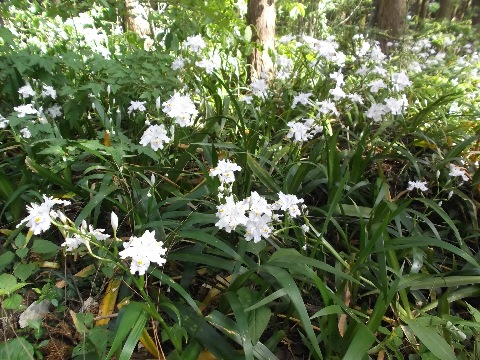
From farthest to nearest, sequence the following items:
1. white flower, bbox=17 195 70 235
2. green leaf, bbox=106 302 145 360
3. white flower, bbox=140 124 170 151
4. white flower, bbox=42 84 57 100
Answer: white flower, bbox=42 84 57 100 < white flower, bbox=140 124 170 151 < white flower, bbox=17 195 70 235 < green leaf, bbox=106 302 145 360

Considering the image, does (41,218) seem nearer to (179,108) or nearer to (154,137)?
(154,137)

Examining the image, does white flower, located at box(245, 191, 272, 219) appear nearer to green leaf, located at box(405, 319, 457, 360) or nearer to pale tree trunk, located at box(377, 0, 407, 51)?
green leaf, located at box(405, 319, 457, 360)

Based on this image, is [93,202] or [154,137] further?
[154,137]

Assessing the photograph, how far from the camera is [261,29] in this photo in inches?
144

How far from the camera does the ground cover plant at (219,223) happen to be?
1.34 m

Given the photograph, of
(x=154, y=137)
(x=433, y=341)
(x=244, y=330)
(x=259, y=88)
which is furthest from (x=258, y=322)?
(x=259, y=88)

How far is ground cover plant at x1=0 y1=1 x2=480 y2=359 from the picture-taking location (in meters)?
1.34

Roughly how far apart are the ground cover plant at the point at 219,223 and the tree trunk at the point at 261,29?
563 millimetres

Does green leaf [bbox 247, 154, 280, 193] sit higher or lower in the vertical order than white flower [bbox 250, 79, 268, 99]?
lower

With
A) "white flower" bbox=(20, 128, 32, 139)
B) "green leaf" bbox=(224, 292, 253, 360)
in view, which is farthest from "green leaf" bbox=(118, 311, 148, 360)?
"white flower" bbox=(20, 128, 32, 139)

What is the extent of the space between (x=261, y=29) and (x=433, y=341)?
10.4 ft

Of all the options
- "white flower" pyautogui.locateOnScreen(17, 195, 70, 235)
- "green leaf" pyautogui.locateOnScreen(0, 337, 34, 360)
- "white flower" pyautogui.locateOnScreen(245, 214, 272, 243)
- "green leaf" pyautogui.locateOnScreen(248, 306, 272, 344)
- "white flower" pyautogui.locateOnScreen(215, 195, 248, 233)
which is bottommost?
"green leaf" pyautogui.locateOnScreen(0, 337, 34, 360)

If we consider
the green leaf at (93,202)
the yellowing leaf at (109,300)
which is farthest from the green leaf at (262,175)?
the yellowing leaf at (109,300)

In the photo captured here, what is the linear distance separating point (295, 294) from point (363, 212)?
2.57 feet
